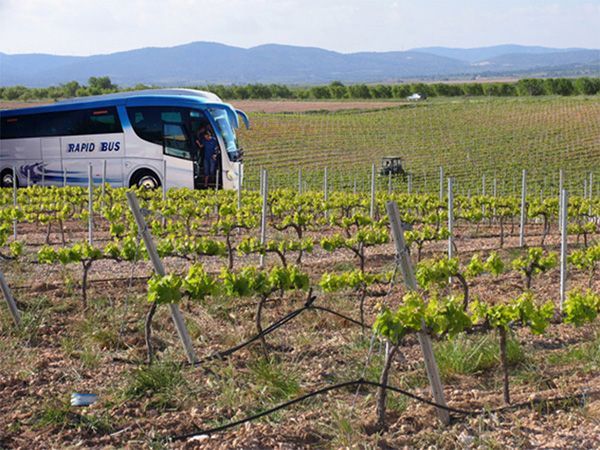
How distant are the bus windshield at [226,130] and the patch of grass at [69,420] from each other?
16593mm

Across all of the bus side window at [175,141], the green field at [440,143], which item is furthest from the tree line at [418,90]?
the bus side window at [175,141]

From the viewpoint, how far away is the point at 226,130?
72.0 feet

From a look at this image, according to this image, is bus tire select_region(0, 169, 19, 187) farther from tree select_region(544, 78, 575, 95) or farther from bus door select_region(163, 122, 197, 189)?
tree select_region(544, 78, 575, 95)

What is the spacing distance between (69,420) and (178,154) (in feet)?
55.3

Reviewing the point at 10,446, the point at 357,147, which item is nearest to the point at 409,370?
the point at 10,446

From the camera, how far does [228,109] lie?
2212cm

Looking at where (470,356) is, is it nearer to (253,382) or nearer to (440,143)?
(253,382)

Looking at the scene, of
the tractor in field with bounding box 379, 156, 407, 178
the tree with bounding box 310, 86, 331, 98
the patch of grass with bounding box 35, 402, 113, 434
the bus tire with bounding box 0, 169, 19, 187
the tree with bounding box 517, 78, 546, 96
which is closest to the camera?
the patch of grass with bounding box 35, 402, 113, 434

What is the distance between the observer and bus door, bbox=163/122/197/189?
21848mm

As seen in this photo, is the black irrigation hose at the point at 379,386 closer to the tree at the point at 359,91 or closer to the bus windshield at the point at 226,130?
the bus windshield at the point at 226,130

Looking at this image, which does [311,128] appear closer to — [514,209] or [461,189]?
[461,189]

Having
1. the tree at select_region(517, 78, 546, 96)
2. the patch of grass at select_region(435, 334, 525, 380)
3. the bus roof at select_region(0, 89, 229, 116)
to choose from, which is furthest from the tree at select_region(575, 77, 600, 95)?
the patch of grass at select_region(435, 334, 525, 380)

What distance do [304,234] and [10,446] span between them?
1066 cm

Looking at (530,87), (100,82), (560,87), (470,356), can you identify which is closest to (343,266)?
(470,356)
